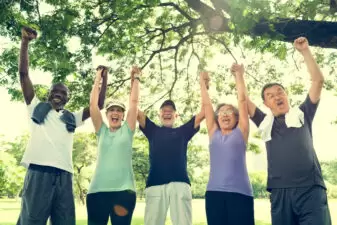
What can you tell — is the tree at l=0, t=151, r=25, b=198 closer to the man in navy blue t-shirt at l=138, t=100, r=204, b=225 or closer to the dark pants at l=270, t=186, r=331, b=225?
the man in navy blue t-shirt at l=138, t=100, r=204, b=225

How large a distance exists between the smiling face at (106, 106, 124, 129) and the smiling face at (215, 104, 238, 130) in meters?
1.37

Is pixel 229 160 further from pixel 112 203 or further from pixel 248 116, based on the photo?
pixel 112 203

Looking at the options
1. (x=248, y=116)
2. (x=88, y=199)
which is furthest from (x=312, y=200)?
(x=88, y=199)

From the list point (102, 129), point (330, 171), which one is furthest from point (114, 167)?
point (330, 171)

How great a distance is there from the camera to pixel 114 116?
4.84m

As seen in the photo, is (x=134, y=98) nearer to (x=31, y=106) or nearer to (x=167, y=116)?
(x=167, y=116)

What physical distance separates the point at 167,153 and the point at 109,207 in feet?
A: 3.66

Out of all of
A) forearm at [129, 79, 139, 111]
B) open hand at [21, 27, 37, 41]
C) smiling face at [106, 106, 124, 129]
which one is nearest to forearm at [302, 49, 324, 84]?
forearm at [129, 79, 139, 111]

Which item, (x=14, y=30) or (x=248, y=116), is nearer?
(x=248, y=116)

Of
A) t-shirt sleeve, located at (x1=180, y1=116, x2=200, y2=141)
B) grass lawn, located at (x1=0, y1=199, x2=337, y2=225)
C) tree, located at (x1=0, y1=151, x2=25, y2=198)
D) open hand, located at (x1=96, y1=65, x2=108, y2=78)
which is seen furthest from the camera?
tree, located at (x1=0, y1=151, x2=25, y2=198)

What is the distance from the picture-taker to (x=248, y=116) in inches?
182

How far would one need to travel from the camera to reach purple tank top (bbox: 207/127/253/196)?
4.20 metres

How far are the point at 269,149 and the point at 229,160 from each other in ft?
1.71

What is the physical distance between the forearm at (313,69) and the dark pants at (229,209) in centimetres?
159
